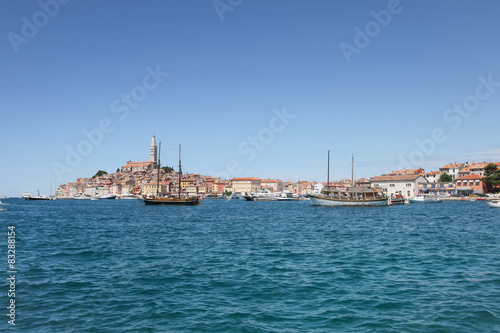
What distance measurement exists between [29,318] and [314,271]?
865 cm

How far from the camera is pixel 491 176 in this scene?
102m

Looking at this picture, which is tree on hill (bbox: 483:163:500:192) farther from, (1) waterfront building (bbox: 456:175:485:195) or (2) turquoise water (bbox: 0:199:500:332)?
(2) turquoise water (bbox: 0:199:500:332)

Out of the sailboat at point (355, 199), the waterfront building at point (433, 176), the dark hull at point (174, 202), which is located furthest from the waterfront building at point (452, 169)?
the dark hull at point (174, 202)

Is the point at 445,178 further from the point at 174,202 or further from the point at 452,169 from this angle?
the point at 174,202

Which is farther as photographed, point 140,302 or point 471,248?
point 471,248

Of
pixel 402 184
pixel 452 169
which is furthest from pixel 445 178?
pixel 402 184

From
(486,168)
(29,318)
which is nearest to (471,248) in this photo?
(29,318)

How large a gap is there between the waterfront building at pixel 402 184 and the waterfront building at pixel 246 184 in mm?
77609

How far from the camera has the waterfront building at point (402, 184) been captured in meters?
113

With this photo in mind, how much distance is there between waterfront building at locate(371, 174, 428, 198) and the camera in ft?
370

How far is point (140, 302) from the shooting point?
1020 centimetres

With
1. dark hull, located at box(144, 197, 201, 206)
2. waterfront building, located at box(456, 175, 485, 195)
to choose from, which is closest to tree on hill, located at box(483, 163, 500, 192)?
waterfront building, located at box(456, 175, 485, 195)

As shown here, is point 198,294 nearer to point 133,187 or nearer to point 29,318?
point 29,318

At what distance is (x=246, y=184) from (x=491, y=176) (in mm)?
106594
